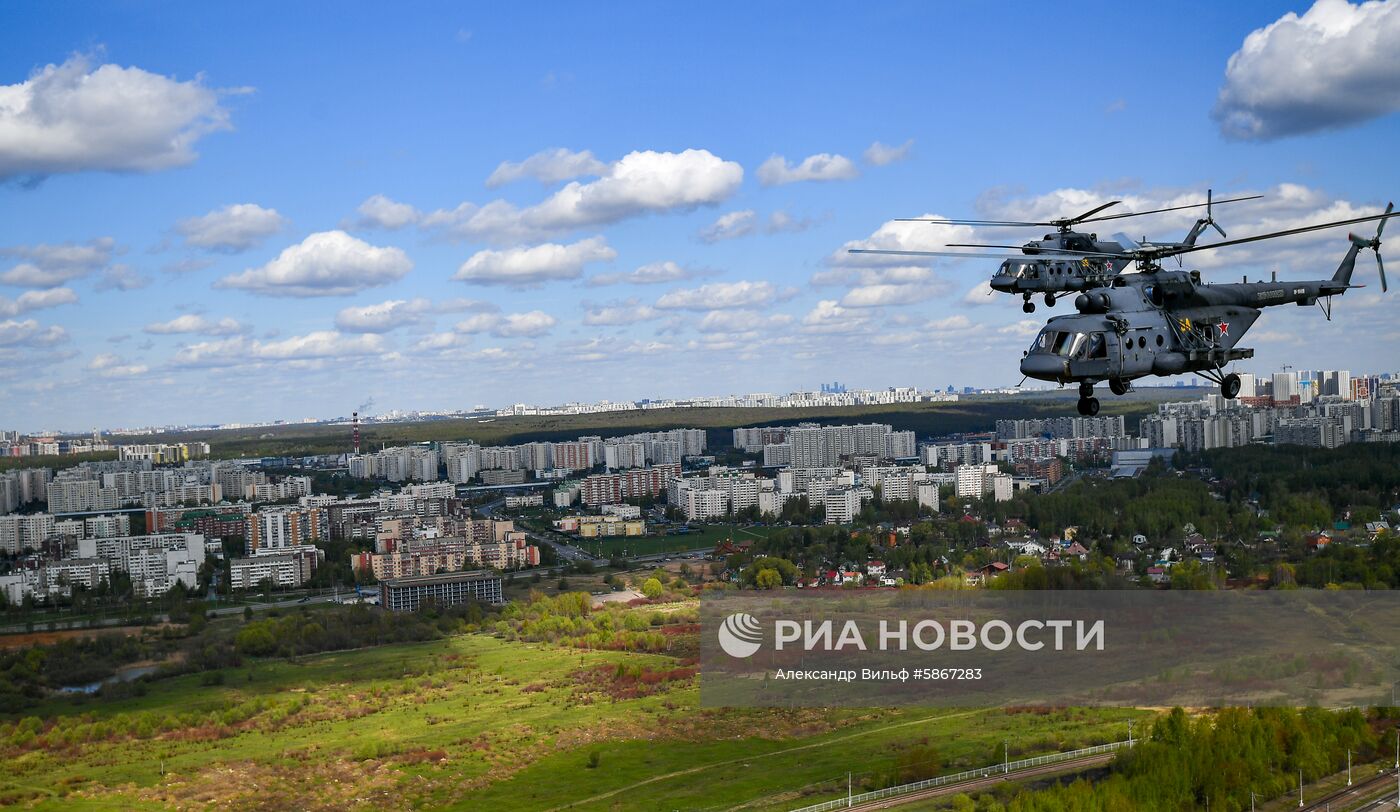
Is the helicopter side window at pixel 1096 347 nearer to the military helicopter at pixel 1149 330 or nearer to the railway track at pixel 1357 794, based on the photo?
the military helicopter at pixel 1149 330

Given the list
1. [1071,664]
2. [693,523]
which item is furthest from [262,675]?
[693,523]

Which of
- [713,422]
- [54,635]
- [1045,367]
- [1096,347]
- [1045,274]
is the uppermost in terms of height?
[1045,274]

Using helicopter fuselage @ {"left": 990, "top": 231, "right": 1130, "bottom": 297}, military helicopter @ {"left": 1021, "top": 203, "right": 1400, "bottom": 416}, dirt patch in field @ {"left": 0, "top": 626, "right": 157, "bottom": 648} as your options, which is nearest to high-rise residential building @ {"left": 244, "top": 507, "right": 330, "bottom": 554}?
dirt patch in field @ {"left": 0, "top": 626, "right": 157, "bottom": 648}

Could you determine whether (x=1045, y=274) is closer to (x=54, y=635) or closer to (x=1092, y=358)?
(x=1092, y=358)

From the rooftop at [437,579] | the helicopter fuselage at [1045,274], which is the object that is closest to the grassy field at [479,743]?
the helicopter fuselage at [1045,274]

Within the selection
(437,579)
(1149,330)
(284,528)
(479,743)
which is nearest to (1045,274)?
(1149,330)
